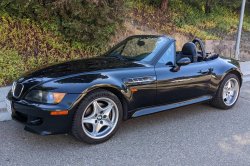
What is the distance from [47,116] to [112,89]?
36.5 inches

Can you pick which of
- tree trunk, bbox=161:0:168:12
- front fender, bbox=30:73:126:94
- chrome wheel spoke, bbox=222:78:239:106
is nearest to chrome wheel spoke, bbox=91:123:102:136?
front fender, bbox=30:73:126:94

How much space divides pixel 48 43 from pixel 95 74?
4.64m

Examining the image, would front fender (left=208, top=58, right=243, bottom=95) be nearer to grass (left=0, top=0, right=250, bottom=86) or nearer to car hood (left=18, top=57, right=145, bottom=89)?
car hood (left=18, top=57, right=145, bottom=89)

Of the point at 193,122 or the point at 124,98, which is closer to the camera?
the point at 124,98

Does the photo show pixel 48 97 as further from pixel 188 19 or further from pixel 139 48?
pixel 188 19

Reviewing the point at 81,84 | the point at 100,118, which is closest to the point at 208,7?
the point at 100,118

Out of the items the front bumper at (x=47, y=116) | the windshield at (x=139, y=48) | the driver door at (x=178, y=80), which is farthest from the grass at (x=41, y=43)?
the driver door at (x=178, y=80)

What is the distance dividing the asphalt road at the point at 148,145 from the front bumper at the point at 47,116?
0.32 meters

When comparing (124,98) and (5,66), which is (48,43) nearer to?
(5,66)

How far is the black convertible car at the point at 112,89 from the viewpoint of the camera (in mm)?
2703

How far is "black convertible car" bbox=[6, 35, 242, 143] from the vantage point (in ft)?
8.87

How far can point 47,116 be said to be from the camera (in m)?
2.64

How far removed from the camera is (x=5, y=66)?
5.96 metres

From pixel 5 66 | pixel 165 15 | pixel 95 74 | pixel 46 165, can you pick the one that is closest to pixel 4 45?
pixel 5 66
